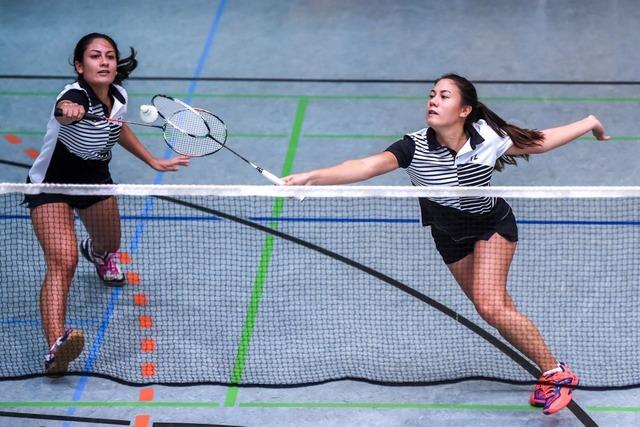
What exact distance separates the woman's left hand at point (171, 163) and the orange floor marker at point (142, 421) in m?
1.44

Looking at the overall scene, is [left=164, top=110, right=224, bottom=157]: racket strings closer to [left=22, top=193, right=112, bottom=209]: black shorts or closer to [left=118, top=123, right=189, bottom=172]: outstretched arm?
[left=118, top=123, right=189, bottom=172]: outstretched arm

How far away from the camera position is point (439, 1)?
34.9 ft

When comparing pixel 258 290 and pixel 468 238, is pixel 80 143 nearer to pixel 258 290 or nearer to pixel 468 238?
pixel 258 290

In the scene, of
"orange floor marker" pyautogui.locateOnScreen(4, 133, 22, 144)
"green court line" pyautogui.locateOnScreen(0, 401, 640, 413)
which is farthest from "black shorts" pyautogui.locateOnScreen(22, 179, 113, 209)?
"orange floor marker" pyautogui.locateOnScreen(4, 133, 22, 144)

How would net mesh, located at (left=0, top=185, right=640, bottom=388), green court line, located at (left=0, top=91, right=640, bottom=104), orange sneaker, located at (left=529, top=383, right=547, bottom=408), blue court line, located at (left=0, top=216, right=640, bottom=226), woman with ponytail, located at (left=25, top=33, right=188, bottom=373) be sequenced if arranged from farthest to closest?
green court line, located at (left=0, top=91, right=640, bottom=104) → blue court line, located at (left=0, top=216, right=640, bottom=226) → net mesh, located at (left=0, top=185, right=640, bottom=388) → woman with ponytail, located at (left=25, top=33, right=188, bottom=373) → orange sneaker, located at (left=529, top=383, right=547, bottom=408)

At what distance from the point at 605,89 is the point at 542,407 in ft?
13.7

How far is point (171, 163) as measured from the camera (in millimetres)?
6031

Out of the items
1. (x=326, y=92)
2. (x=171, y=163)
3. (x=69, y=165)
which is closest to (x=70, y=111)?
(x=69, y=165)

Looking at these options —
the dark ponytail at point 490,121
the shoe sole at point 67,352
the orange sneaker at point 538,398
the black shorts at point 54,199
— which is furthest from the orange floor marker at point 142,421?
the dark ponytail at point 490,121

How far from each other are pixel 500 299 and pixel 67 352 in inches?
88.5

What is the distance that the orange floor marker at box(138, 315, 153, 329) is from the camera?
615 cm

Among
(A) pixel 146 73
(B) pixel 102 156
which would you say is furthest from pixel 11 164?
(B) pixel 102 156

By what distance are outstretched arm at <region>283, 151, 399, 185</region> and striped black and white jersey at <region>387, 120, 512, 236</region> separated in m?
0.09

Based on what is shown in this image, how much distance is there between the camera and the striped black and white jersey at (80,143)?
5641 mm
